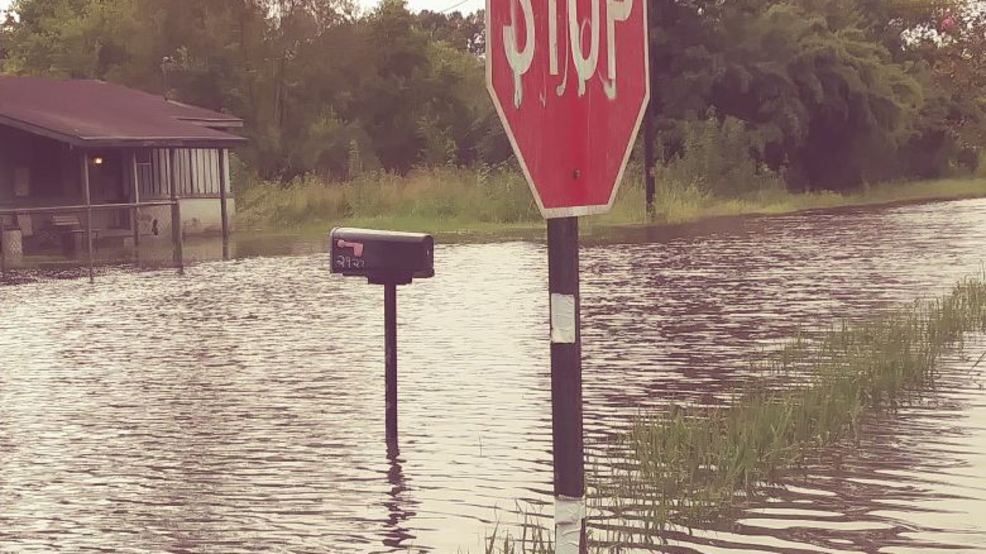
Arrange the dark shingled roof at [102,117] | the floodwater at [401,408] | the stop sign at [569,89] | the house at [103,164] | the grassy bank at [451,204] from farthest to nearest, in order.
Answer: the grassy bank at [451,204]
the house at [103,164]
the dark shingled roof at [102,117]
the floodwater at [401,408]
the stop sign at [569,89]

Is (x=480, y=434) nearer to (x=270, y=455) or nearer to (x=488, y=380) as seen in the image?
(x=270, y=455)

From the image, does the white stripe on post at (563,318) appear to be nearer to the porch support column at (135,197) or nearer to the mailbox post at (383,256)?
the mailbox post at (383,256)

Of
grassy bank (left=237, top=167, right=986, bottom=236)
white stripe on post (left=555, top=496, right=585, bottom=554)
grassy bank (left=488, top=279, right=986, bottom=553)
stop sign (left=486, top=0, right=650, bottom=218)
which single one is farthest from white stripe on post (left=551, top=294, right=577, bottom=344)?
grassy bank (left=237, top=167, right=986, bottom=236)

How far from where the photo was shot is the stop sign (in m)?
4.82

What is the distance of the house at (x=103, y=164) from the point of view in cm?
4047

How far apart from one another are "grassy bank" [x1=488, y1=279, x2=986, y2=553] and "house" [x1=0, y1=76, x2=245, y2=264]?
90.3 ft

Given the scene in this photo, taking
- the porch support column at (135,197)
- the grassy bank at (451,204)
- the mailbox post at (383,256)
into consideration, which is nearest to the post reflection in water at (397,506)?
the mailbox post at (383,256)

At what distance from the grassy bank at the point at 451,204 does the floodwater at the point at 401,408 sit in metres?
18.4

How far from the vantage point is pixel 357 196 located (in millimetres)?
50219

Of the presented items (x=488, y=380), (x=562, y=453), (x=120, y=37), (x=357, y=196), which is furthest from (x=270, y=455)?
(x=120, y=37)

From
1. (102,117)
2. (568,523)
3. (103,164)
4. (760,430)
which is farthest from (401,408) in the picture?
(103,164)

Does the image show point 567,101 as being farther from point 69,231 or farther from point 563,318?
point 69,231

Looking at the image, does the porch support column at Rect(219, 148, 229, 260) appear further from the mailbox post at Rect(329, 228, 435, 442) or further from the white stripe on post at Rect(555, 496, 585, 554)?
the white stripe on post at Rect(555, 496, 585, 554)

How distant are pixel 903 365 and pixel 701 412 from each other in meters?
1.92
